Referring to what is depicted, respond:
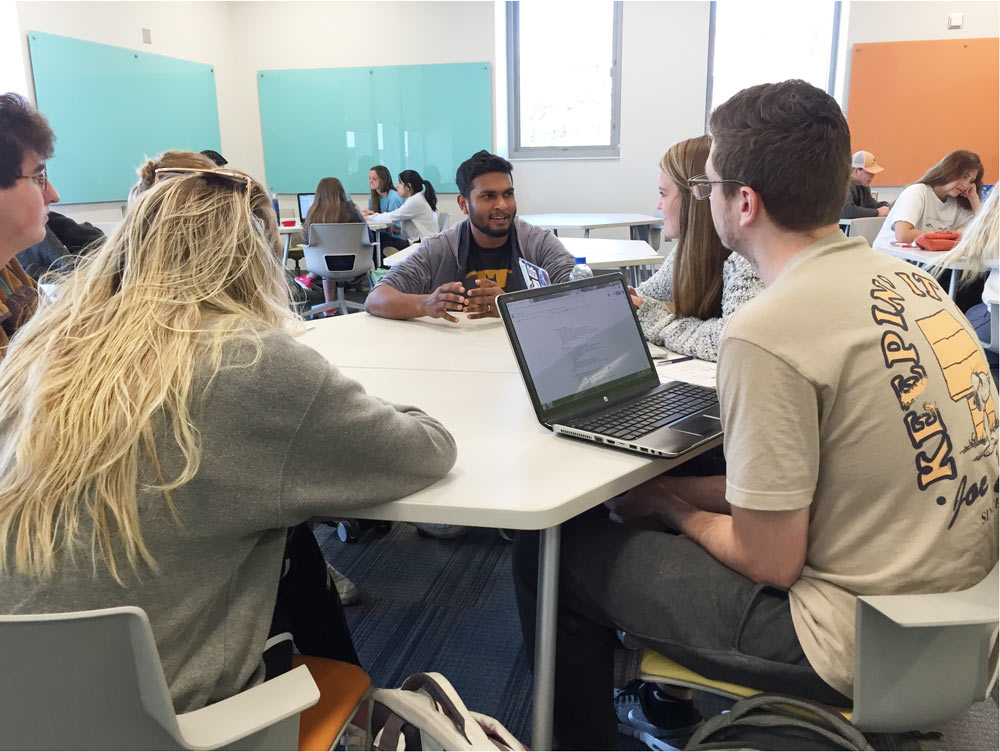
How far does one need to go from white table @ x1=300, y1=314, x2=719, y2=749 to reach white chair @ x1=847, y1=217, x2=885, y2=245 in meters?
3.24

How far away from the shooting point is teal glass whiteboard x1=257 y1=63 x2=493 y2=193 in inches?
272

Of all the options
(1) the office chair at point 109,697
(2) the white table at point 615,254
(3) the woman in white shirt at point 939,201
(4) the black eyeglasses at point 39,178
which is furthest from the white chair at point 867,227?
(1) the office chair at point 109,697

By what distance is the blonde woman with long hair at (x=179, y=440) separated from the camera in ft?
2.66

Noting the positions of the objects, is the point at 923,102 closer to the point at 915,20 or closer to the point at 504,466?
the point at 915,20

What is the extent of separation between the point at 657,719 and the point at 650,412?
0.67 m

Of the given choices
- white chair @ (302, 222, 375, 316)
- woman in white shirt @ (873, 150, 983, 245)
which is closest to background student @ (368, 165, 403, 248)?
white chair @ (302, 222, 375, 316)

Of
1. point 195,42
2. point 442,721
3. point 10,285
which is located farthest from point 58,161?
point 442,721

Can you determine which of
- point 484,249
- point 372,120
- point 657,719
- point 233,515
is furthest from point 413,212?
point 233,515

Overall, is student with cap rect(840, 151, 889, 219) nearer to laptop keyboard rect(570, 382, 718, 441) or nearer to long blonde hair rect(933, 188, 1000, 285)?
long blonde hair rect(933, 188, 1000, 285)

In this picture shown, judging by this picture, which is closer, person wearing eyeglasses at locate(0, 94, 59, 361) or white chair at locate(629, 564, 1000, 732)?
white chair at locate(629, 564, 1000, 732)

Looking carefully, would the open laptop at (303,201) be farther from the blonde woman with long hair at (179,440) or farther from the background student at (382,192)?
the blonde woman with long hair at (179,440)

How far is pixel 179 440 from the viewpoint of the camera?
824mm

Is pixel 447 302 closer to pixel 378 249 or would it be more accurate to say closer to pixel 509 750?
pixel 509 750

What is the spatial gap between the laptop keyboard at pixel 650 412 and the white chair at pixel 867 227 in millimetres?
3252
